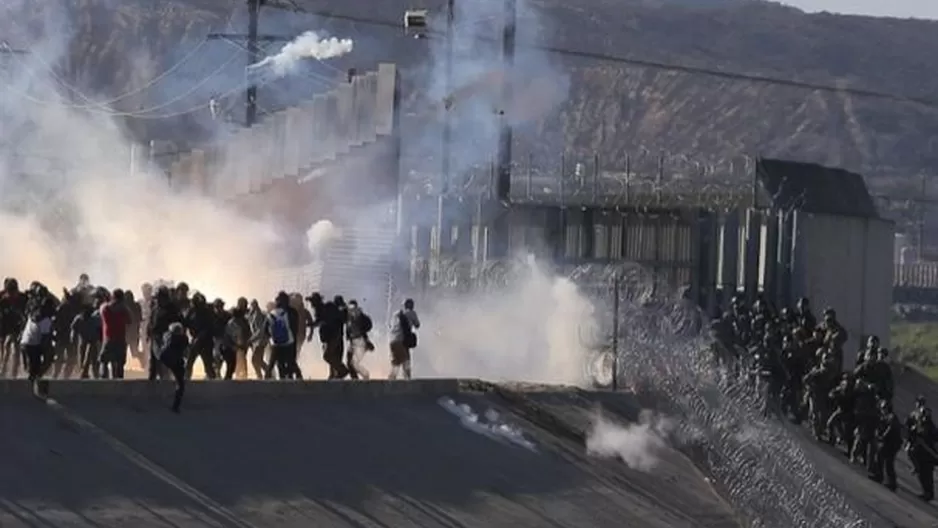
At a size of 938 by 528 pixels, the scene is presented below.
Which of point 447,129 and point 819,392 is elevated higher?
point 447,129

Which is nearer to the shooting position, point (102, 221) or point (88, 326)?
point (88, 326)

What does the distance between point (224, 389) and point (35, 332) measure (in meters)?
2.02

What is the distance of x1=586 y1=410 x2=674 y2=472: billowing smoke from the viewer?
1099 inches

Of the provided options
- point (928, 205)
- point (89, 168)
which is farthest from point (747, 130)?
point (89, 168)

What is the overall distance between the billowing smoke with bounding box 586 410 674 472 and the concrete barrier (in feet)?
5.38

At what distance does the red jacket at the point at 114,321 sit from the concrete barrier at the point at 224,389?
1.17 meters

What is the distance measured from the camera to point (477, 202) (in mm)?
40969

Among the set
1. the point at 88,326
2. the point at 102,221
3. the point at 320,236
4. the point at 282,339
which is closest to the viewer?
the point at 88,326

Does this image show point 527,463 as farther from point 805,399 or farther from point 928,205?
point 928,205

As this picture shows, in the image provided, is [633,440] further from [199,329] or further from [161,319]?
[161,319]

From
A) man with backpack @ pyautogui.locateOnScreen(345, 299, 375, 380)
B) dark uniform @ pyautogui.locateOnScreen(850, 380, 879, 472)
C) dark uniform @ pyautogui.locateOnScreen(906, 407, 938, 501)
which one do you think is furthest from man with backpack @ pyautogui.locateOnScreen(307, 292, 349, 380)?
dark uniform @ pyautogui.locateOnScreen(906, 407, 938, 501)

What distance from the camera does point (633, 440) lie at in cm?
2852

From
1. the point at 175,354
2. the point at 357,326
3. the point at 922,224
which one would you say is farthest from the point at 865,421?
the point at 922,224

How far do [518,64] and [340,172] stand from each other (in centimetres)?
416
